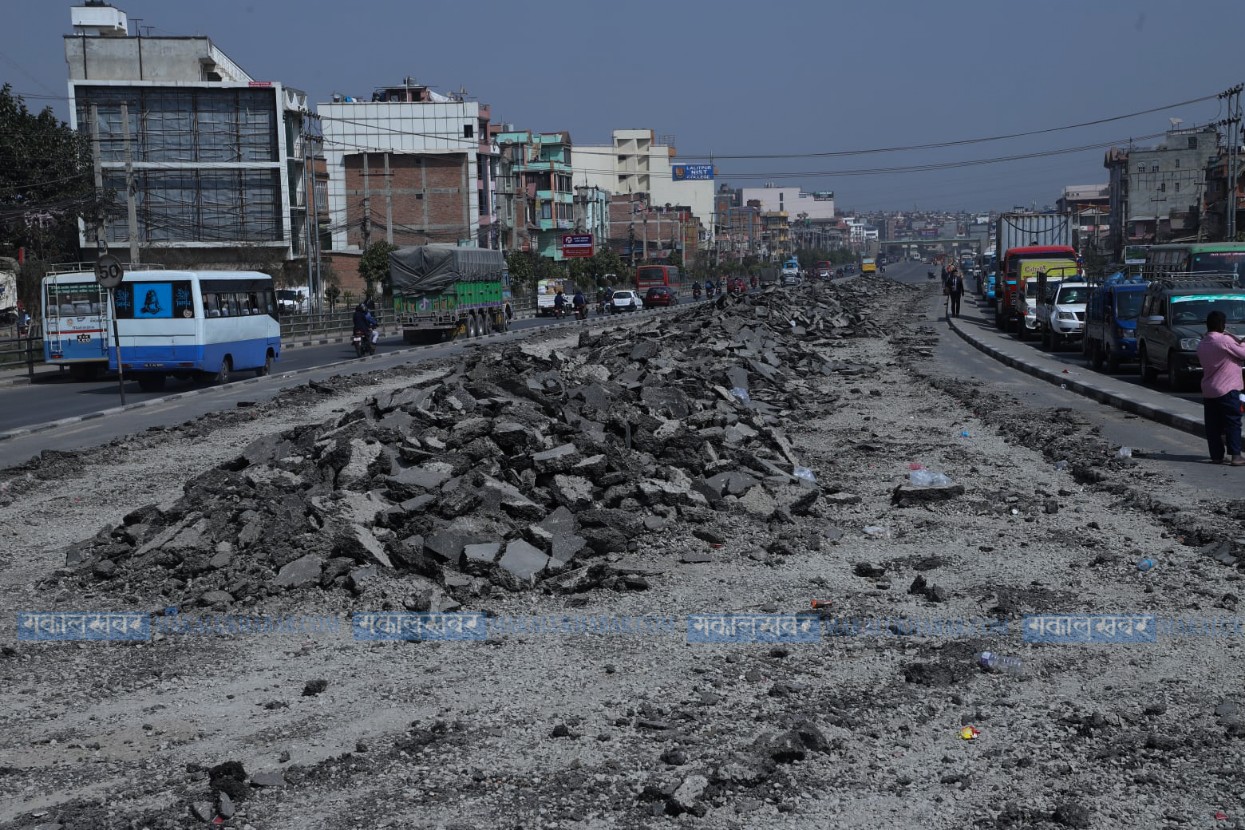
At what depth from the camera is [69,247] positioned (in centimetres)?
6581

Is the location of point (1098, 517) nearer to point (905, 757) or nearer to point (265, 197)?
point (905, 757)

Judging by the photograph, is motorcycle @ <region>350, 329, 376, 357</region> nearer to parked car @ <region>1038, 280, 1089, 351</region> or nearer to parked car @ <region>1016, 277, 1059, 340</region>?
parked car @ <region>1038, 280, 1089, 351</region>

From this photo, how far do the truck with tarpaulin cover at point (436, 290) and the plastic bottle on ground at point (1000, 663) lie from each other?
38.2 m

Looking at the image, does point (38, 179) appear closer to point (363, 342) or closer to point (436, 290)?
point (436, 290)

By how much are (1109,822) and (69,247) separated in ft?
226

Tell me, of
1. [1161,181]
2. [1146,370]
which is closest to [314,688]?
[1146,370]

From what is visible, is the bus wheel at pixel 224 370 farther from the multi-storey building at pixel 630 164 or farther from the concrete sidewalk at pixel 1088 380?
the multi-storey building at pixel 630 164

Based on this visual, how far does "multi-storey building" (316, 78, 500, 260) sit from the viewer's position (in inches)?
3497

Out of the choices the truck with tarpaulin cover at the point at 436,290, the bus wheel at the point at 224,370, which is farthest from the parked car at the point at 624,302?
the bus wheel at the point at 224,370

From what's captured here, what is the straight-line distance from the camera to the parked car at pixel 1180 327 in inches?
857

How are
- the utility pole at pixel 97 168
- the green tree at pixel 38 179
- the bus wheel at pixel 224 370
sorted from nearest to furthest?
the bus wheel at pixel 224 370 → the utility pole at pixel 97 168 → the green tree at pixel 38 179

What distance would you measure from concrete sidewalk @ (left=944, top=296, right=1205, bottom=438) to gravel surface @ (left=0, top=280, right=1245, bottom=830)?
21.3 feet

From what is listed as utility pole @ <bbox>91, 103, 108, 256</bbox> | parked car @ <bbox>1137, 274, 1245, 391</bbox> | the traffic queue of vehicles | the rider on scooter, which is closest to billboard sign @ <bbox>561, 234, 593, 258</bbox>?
utility pole @ <bbox>91, 103, 108, 256</bbox>

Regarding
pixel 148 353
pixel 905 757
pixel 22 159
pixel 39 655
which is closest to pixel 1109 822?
pixel 905 757
